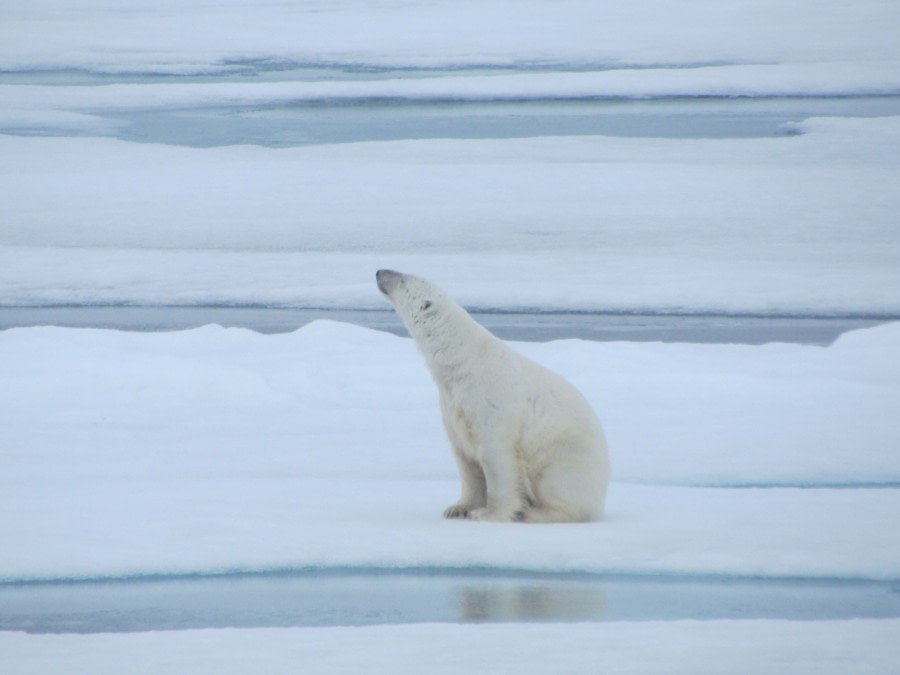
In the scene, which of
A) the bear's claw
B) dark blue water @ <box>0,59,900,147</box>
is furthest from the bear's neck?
dark blue water @ <box>0,59,900,147</box>

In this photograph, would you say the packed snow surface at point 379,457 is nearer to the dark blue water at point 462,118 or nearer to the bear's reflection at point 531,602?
the bear's reflection at point 531,602

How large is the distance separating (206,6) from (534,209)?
13875mm

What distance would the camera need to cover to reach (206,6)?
74.7 ft

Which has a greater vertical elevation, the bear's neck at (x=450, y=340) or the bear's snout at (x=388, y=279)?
the bear's snout at (x=388, y=279)

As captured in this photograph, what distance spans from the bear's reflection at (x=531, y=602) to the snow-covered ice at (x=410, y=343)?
13 centimetres

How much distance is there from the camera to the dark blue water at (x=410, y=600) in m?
3.33

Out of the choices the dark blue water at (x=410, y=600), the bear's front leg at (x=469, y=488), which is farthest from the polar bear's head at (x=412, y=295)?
the dark blue water at (x=410, y=600)

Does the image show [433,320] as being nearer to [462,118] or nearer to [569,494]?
[569,494]

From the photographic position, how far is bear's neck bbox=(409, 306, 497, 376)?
4.17 m

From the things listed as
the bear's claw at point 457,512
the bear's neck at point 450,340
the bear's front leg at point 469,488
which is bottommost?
the bear's claw at point 457,512

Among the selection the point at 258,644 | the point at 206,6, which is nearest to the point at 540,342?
the point at 258,644

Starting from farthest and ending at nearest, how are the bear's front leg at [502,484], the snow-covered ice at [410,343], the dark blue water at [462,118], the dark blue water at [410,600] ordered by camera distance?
1. the dark blue water at [462,118]
2. the bear's front leg at [502,484]
3. the snow-covered ice at [410,343]
4. the dark blue water at [410,600]

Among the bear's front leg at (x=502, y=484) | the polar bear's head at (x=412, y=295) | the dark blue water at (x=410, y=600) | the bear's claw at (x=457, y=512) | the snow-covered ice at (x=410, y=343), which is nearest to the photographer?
the dark blue water at (x=410, y=600)

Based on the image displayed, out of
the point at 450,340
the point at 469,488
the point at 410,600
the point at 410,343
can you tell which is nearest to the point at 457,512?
the point at 469,488
